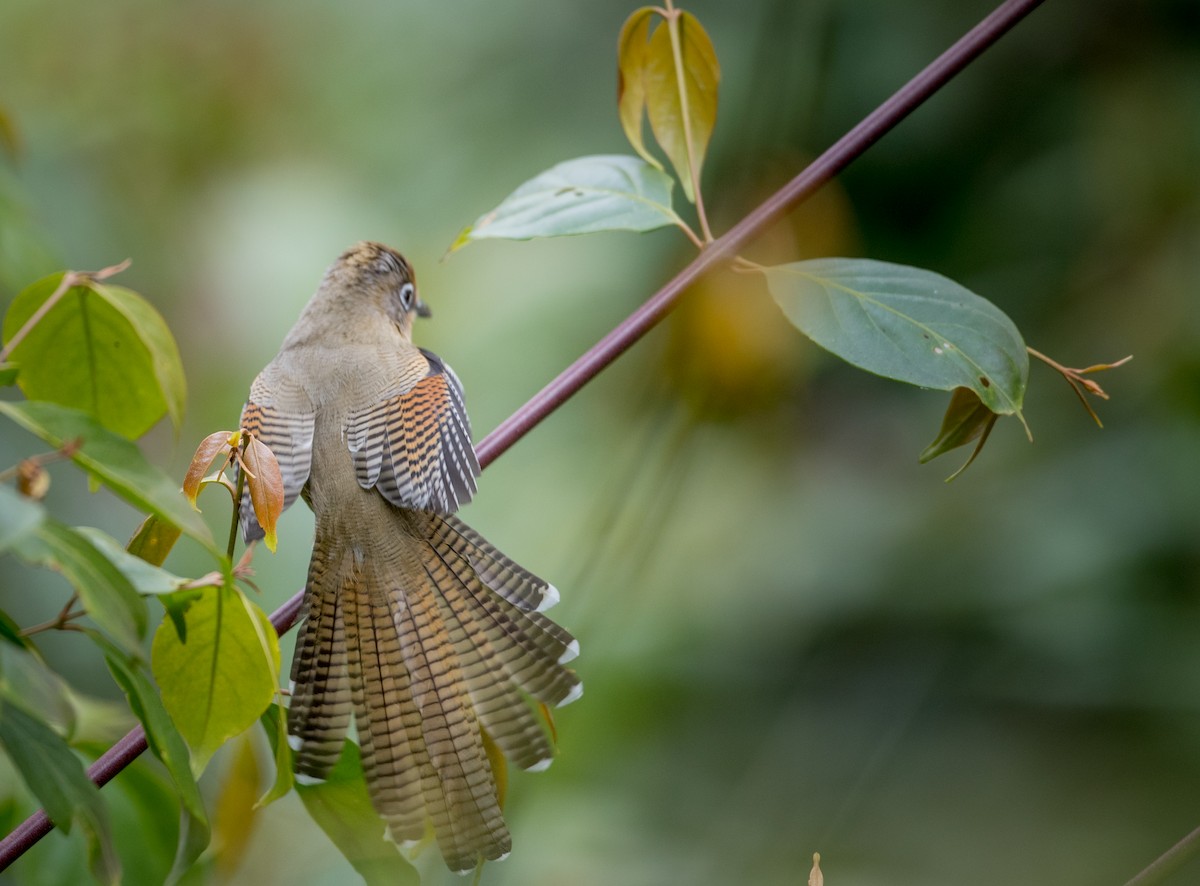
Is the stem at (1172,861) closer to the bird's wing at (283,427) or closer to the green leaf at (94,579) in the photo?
the green leaf at (94,579)

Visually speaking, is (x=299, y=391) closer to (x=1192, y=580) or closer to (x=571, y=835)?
(x=571, y=835)

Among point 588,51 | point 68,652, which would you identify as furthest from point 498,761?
point 588,51

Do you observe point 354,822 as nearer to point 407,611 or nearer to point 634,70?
point 407,611

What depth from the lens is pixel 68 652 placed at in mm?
3721

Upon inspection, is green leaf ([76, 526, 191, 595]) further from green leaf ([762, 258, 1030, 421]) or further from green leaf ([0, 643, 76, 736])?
green leaf ([762, 258, 1030, 421])

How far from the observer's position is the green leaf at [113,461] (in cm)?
96

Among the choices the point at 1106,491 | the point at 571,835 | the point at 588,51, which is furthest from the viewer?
the point at 588,51

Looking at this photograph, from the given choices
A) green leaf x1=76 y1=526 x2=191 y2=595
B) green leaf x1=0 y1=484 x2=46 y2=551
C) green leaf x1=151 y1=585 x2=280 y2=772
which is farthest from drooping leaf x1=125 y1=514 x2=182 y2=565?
green leaf x1=0 y1=484 x2=46 y2=551

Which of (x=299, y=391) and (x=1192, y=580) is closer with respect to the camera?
(x=299, y=391)

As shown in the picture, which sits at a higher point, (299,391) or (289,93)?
(289,93)

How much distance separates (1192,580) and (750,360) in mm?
1552

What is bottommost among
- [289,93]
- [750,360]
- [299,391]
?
[750,360]

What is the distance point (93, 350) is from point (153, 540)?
0.28 m

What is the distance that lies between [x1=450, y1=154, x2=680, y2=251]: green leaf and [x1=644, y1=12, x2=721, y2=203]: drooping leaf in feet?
0.17
